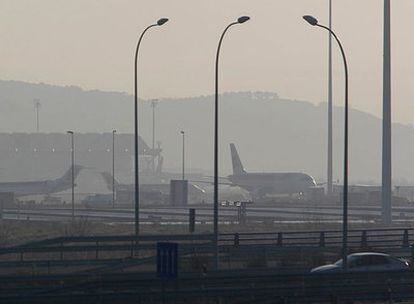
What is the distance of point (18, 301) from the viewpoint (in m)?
32.7

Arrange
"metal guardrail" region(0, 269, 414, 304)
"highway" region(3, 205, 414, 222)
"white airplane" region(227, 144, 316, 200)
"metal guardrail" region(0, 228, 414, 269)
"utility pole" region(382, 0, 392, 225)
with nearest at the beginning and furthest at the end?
"metal guardrail" region(0, 269, 414, 304) < "metal guardrail" region(0, 228, 414, 269) < "utility pole" region(382, 0, 392, 225) < "highway" region(3, 205, 414, 222) < "white airplane" region(227, 144, 316, 200)

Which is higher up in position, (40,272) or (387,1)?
(387,1)

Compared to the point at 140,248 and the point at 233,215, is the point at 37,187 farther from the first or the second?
the point at 140,248

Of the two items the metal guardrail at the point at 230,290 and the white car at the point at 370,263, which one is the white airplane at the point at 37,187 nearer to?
the white car at the point at 370,263

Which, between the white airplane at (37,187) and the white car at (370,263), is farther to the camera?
the white airplane at (37,187)

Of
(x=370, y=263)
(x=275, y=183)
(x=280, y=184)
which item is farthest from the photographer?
(x=275, y=183)

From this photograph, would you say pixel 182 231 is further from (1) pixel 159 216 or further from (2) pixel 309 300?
(2) pixel 309 300

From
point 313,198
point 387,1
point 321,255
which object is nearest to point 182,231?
point 387,1

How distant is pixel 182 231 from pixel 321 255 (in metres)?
21.3

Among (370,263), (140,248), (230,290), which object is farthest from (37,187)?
(230,290)

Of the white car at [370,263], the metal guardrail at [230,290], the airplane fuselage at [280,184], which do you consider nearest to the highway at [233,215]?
the white car at [370,263]

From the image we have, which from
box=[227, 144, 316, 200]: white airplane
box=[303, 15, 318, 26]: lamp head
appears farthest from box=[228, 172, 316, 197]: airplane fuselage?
box=[303, 15, 318, 26]: lamp head

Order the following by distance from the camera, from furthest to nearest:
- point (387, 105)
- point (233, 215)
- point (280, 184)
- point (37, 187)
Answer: point (37, 187) → point (280, 184) → point (233, 215) → point (387, 105)

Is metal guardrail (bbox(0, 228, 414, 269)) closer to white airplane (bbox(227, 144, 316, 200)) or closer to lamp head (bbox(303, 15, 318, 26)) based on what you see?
lamp head (bbox(303, 15, 318, 26))
